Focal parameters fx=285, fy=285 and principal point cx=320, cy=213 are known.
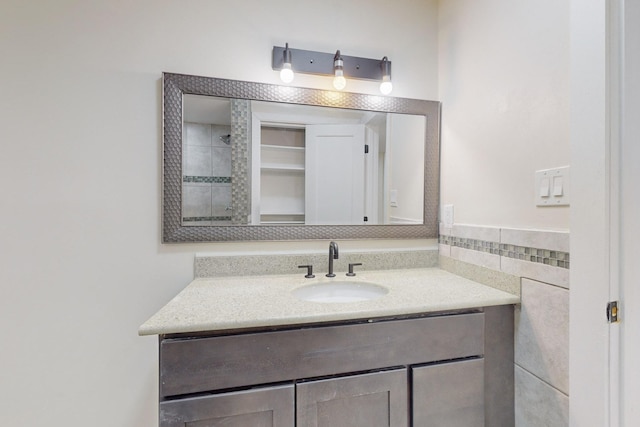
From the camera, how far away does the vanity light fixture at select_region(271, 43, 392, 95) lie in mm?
1361

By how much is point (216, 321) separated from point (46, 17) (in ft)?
4.71

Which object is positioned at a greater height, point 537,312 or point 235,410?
point 537,312

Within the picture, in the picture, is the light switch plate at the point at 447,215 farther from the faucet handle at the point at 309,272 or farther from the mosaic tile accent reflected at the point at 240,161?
the mosaic tile accent reflected at the point at 240,161

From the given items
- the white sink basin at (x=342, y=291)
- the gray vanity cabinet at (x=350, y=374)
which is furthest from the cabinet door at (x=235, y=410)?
the white sink basin at (x=342, y=291)

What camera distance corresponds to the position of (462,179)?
1395 millimetres

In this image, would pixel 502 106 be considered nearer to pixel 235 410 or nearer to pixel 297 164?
pixel 297 164

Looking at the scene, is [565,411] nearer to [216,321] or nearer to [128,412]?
[216,321]

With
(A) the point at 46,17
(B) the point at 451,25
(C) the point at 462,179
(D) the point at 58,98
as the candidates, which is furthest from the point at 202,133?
(B) the point at 451,25

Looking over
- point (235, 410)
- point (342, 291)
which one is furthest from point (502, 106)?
point (235, 410)

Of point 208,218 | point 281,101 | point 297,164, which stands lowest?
point 208,218

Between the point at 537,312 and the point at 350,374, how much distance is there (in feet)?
2.27

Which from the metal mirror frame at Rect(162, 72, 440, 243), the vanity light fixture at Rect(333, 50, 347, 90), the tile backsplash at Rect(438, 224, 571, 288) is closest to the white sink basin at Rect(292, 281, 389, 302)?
the metal mirror frame at Rect(162, 72, 440, 243)

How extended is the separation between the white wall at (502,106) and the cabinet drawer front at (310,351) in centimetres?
49

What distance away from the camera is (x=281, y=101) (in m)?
1.40
